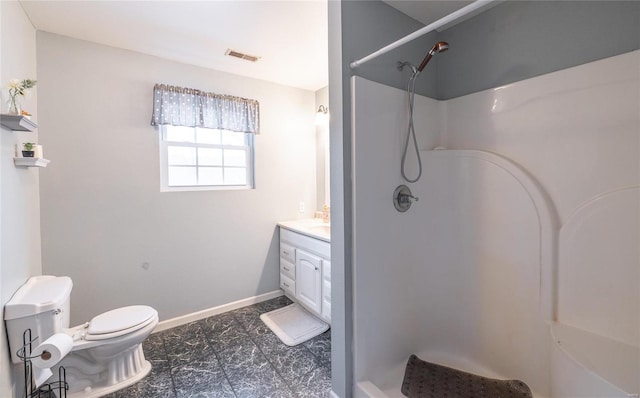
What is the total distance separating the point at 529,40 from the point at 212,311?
318 centimetres

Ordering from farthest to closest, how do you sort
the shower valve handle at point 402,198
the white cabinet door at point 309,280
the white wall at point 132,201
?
the white cabinet door at point 309,280 → the white wall at point 132,201 → the shower valve handle at point 402,198

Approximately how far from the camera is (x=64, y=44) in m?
1.98

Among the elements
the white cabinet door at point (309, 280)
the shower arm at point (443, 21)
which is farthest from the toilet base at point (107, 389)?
the shower arm at point (443, 21)

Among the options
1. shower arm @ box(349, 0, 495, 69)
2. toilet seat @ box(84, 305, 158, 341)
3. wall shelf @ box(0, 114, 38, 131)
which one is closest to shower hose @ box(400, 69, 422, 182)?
shower arm @ box(349, 0, 495, 69)

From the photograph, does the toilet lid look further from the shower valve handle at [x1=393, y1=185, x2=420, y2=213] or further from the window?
the shower valve handle at [x1=393, y1=185, x2=420, y2=213]

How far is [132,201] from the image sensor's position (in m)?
2.26

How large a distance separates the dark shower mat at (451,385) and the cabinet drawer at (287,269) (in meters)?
1.38

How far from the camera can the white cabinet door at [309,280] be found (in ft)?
7.72

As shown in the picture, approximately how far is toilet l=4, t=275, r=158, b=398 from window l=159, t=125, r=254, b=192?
1075 millimetres

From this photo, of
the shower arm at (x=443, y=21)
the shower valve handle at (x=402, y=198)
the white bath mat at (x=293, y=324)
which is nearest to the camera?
the shower arm at (x=443, y=21)

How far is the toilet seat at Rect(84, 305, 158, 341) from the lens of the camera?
1633 millimetres

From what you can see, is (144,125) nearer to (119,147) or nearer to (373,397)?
(119,147)

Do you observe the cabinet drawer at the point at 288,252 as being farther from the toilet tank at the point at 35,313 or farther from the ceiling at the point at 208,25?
the ceiling at the point at 208,25

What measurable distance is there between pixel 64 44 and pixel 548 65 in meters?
3.17
